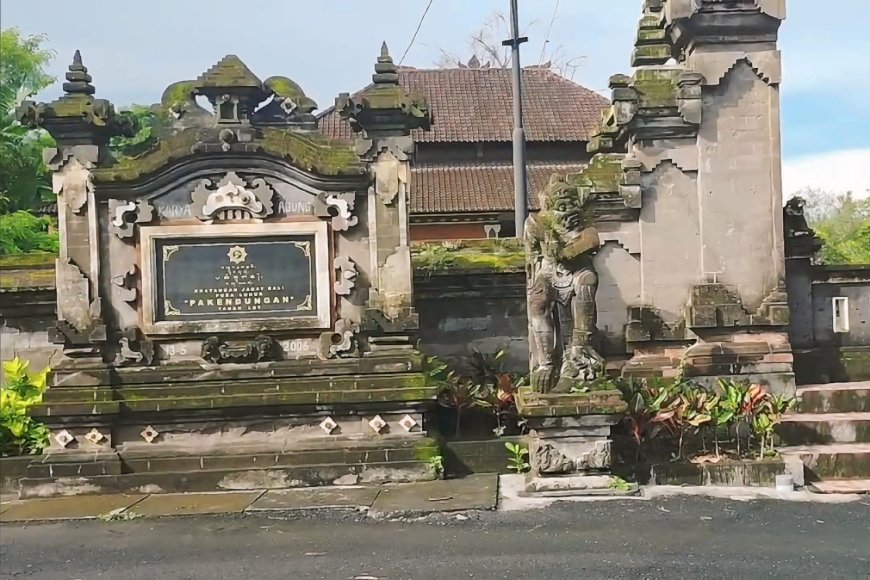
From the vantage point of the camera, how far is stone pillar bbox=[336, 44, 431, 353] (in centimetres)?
850

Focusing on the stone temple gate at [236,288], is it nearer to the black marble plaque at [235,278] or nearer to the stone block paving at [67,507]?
the black marble plaque at [235,278]

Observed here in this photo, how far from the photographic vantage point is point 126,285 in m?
8.49

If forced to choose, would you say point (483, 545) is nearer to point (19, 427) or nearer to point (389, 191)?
point (389, 191)

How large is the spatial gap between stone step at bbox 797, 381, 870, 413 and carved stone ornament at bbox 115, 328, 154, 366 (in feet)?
22.8

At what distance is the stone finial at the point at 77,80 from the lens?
337 inches

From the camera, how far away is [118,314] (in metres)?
8.53

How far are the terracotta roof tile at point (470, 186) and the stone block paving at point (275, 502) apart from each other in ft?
43.1

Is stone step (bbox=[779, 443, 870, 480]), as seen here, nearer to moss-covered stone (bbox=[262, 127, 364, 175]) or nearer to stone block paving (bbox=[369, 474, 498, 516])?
stone block paving (bbox=[369, 474, 498, 516])

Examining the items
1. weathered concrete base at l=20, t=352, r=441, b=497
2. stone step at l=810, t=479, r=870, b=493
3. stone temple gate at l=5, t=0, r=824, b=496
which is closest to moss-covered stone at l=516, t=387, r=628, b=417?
stone temple gate at l=5, t=0, r=824, b=496

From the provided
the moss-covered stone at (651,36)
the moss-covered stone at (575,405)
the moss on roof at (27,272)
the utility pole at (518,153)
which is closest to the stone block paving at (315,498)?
the moss-covered stone at (575,405)

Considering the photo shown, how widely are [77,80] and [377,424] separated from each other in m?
4.73

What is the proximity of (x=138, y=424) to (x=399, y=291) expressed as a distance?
294 centimetres

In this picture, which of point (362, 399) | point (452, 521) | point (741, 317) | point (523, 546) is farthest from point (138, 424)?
point (741, 317)

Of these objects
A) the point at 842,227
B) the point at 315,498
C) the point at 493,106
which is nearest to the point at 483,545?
the point at 315,498
